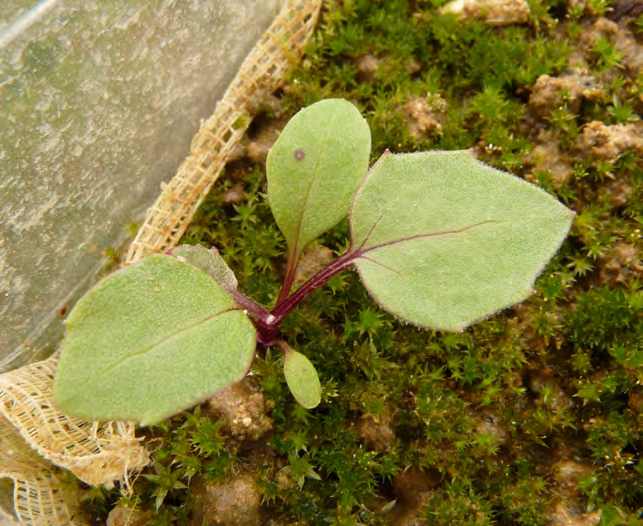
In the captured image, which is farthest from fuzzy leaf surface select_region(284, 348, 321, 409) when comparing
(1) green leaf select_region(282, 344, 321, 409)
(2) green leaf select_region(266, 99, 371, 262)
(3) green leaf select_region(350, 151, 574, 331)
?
(2) green leaf select_region(266, 99, 371, 262)

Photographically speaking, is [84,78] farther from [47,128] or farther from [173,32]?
[173,32]

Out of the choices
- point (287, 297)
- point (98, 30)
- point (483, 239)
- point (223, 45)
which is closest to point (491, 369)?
point (483, 239)

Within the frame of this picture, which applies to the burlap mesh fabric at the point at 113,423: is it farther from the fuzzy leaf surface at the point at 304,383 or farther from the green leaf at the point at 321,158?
the fuzzy leaf surface at the point at 304,383

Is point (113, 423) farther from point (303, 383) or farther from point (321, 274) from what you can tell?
point (321, 274)

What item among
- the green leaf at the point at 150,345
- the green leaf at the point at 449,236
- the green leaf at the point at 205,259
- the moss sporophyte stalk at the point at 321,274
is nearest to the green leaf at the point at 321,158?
the moss sporophyte stalk at the point at 321,274

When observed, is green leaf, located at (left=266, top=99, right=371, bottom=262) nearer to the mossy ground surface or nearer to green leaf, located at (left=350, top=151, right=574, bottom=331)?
green leaf, located at (left=350, top=151, right=574, bottom=331)

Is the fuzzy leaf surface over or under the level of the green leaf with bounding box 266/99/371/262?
under
